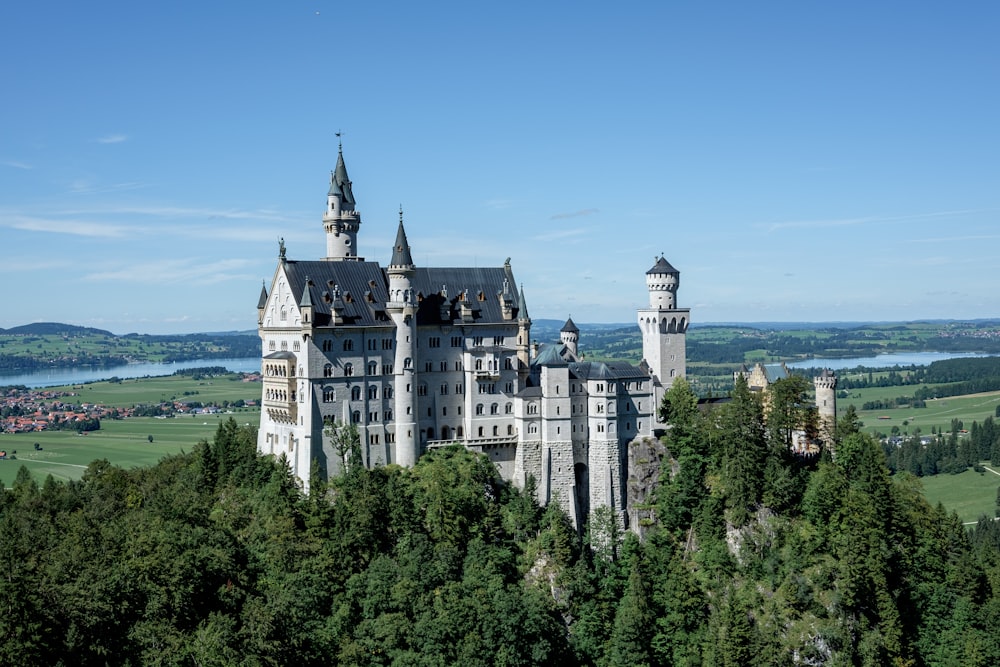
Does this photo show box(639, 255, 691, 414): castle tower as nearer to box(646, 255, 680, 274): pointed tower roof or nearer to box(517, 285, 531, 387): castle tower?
box(646, 255, 680, 274): pointed tower roof

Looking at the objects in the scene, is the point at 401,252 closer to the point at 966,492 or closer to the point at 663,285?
the point at 663,285

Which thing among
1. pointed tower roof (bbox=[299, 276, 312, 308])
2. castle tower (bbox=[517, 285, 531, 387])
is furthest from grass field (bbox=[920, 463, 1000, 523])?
pointed tower roof (bbox=[299, 276, 312, 308])

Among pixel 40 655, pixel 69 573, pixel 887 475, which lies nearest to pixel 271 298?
pixel 69 573

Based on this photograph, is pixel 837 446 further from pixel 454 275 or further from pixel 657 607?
pixel 454 275

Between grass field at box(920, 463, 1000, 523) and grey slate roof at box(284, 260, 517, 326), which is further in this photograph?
grass field at box(920, 463, 1000, 523)

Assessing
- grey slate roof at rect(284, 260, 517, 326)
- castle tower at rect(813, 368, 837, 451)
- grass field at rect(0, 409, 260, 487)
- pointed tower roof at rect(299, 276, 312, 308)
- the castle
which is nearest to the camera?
pointed tower roof at rect(299, 276, 312, 308)

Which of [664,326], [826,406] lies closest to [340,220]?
[664,326]

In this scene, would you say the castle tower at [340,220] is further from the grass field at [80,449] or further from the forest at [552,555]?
the grass field at [80,449]
